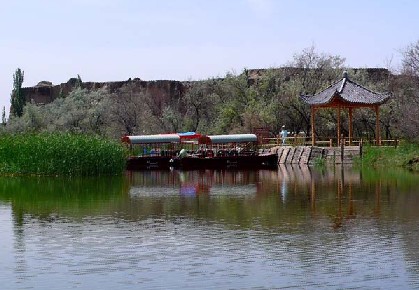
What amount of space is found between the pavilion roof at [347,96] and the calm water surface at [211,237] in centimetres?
2117

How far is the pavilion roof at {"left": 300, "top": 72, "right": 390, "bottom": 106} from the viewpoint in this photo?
55.4 meters

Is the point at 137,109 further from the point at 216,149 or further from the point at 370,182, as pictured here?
the point at 370,182

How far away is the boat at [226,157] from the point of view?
55.3 metres

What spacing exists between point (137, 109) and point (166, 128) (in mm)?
4884

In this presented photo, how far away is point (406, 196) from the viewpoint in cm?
2908

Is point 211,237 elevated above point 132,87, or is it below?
below

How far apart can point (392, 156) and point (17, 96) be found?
4392cm

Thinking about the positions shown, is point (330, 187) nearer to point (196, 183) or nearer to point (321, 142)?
point (196, 183)

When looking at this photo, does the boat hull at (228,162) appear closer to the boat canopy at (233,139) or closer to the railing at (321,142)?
the boat canopy at (233,139)

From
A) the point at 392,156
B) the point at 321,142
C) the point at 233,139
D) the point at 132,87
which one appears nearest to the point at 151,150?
the point at 233,139

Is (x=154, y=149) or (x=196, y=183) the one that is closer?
(x=196, y=183)

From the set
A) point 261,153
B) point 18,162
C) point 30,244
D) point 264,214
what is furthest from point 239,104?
point 30,244

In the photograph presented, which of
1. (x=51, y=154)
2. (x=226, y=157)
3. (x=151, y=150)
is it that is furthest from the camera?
(x=151, y=150)

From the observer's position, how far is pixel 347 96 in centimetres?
5634
